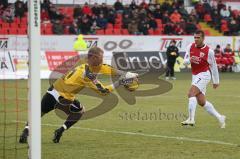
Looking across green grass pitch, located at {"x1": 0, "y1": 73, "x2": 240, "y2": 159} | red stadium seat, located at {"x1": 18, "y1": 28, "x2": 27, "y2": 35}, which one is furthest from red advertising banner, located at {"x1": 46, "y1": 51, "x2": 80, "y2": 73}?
green grass pitch, located at {"x1": 0, "y1": 73, "x2": 240, "y2": 159}

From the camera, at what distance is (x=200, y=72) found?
541 inches

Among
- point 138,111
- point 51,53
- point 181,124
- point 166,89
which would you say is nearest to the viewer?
point 181,124

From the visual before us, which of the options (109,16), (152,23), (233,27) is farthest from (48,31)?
(233,27)

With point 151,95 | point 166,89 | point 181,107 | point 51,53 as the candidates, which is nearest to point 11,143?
point 181,107

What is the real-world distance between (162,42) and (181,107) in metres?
17.6

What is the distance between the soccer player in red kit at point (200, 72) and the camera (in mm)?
13555

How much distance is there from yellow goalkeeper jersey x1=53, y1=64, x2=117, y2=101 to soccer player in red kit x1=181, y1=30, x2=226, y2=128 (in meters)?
3.12

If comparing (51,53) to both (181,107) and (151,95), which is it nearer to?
(151,95)

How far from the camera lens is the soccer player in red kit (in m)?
13.6

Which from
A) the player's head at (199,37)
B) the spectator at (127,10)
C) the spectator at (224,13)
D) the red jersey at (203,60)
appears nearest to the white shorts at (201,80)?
the red jersey at (203,60)

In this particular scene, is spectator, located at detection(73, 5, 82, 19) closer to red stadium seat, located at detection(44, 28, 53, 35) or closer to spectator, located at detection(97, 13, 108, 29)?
spectator, located at detection(97, 13, 108, 29)

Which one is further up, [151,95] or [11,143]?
[11,143]

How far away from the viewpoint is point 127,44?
3375cm

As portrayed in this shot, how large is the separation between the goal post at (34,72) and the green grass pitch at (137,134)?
7.57ft
